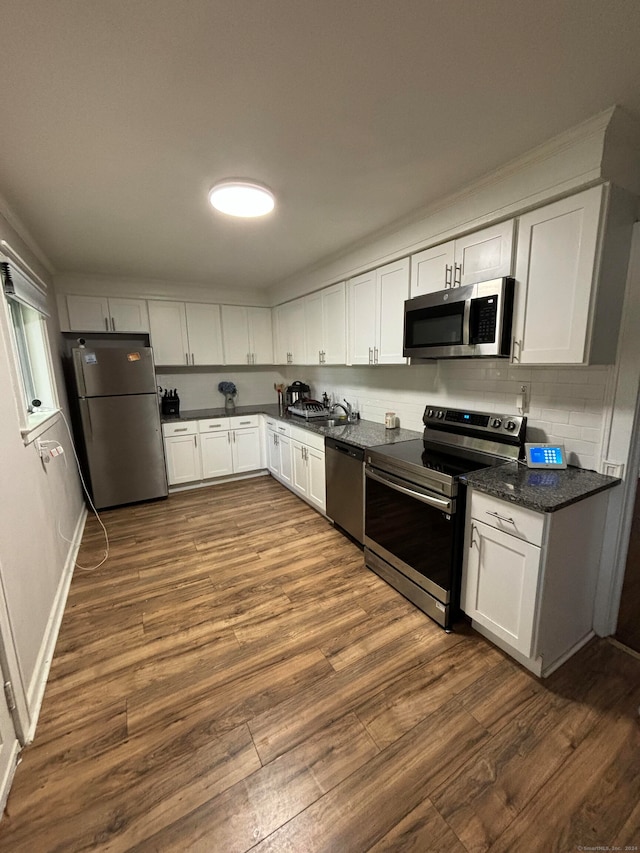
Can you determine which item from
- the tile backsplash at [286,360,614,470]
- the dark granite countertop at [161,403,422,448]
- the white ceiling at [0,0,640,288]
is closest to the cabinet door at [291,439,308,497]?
the dark granite countertop at [161,403,422,448]

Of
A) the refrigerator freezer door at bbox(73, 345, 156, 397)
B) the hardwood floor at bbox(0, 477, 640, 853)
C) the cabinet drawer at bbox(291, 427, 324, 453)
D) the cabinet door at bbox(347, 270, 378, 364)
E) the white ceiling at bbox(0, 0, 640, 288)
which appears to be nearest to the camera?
the white ceiling at bbox(0, 0, 640, 288)

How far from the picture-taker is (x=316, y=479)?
3.31m

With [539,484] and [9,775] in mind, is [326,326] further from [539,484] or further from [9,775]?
[9,775]

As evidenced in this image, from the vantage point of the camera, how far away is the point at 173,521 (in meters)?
3.40

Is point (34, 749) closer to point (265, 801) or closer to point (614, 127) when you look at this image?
point (265, 801)

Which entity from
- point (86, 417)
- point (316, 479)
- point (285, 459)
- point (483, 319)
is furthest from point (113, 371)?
point (483, 319)

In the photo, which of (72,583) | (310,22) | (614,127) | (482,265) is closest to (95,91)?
(310,22)

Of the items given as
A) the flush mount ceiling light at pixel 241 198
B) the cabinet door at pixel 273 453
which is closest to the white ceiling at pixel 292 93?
the flush mount ceiling light at pixel 241 198

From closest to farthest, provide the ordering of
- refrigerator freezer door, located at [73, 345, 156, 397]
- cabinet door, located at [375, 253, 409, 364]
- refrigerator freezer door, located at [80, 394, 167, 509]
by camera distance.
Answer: cabinet door, located at [375, 253, 409, 364] → refrigerator freezer door, located at [73, 345, 156, 397] → refrigerator freezer door, located at [80, 394, 167, 509]

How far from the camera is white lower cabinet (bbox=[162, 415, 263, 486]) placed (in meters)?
4.04

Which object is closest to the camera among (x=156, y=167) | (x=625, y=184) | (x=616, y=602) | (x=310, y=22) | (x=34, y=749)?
(x=310, y=22)

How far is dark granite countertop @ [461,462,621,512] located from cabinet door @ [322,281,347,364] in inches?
71.8

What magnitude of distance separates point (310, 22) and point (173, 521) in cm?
351

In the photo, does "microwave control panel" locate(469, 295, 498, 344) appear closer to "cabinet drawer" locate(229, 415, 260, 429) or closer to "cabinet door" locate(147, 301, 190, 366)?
"cabinet drawer" locate(229, 415, 260, 429)
